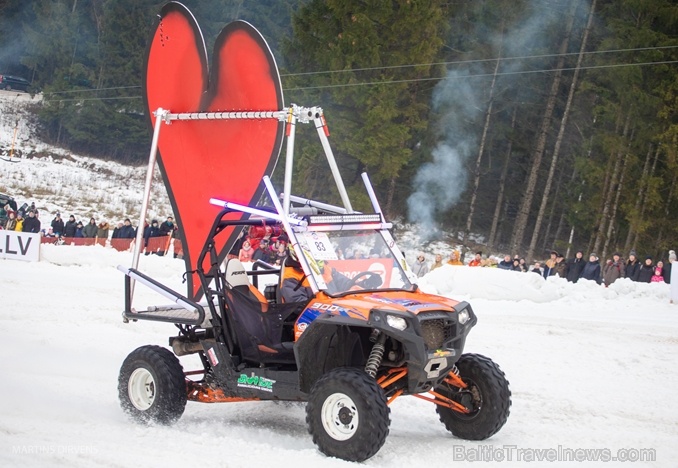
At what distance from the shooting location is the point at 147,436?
6.89m

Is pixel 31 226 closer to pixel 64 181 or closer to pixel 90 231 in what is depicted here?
pixel 90 231

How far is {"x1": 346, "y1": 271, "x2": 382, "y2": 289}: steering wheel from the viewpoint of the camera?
707cm

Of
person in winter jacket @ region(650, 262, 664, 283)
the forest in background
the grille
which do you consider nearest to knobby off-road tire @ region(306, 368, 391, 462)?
the grille

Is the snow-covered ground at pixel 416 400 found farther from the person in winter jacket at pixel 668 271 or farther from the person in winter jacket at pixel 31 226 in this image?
the person in winter jacket at pixel 31 226

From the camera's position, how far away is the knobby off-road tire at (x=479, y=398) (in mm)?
7090

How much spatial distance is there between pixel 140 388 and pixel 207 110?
358 centimetres

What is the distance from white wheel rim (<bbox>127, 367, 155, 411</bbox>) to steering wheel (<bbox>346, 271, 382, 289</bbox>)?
6.99 ft

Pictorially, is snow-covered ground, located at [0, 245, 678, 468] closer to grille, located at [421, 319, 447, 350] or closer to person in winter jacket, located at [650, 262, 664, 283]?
grille, located at [421, 319, 447, 350]

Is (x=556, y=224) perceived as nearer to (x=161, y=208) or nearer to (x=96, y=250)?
(x=161, y=208)

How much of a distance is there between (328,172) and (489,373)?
83.6ft

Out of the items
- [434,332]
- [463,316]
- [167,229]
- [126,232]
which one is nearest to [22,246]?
[126,232]

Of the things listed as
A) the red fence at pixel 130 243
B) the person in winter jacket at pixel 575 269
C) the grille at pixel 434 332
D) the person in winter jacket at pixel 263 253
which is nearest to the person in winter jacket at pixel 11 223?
the red fence at pixel 130 243

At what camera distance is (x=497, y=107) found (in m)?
34.9

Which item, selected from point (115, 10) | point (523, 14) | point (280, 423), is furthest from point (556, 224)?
point (280, 423)
